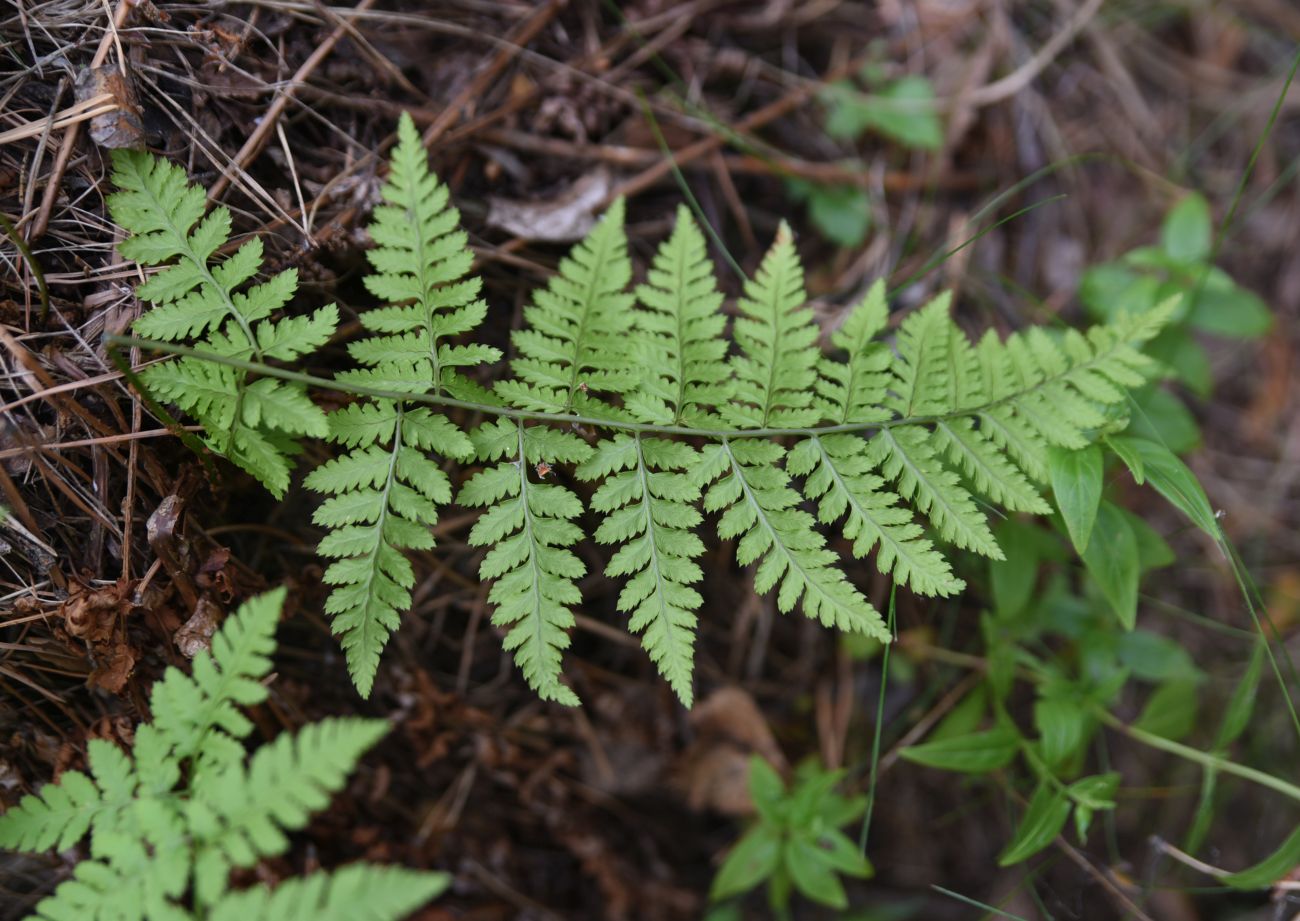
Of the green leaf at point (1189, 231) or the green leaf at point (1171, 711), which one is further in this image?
the green leaf at point (1189, 231)

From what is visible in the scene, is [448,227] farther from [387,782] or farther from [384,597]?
[387,782]

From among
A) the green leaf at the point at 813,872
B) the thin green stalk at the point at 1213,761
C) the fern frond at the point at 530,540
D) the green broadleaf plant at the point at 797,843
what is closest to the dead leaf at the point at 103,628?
the fern frond at the point at 530,540

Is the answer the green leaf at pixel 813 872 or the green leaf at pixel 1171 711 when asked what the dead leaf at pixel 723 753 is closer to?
the green leaf at pixel 813 872

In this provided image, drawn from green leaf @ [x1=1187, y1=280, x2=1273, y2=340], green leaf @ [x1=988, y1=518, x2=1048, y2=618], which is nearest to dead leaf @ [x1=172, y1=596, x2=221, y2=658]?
green leaf @ [x1=988, y1=518, x2=1048, y2=618]

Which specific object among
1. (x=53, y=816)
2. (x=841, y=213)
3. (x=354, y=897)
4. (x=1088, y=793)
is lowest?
(x=53, y=816)

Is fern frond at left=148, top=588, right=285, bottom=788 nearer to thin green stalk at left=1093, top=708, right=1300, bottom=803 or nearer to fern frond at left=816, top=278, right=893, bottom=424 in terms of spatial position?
fern frond at left=816, top=278, right=893, bottom=424

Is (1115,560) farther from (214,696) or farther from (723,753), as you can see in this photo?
(214,696)

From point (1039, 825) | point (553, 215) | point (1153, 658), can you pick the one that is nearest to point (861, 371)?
point (553, 215)
